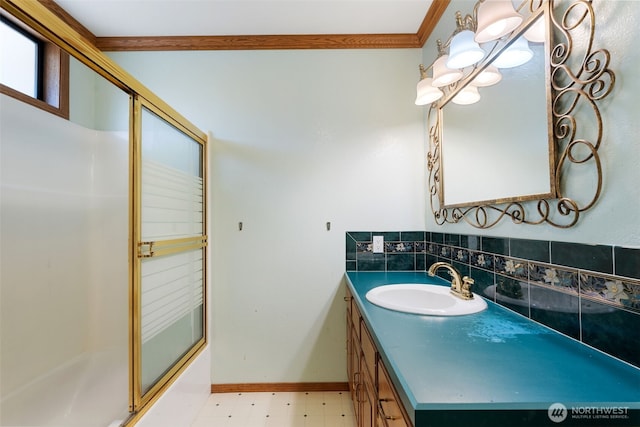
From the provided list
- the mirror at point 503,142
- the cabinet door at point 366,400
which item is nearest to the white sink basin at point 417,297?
the cabinet door at point 366,400

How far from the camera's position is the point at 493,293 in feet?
3.97

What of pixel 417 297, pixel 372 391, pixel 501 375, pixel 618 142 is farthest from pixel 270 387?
→ pixel 618 142

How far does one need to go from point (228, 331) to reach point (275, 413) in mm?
628

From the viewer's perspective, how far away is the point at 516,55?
103 cm

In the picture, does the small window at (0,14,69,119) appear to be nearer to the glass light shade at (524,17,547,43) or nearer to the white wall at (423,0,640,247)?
the glass light shade at (524,17,547,43)

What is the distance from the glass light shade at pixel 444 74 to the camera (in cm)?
138

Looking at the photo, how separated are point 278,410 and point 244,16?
2667 millimetres

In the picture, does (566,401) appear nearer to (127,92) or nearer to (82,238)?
(127,92)

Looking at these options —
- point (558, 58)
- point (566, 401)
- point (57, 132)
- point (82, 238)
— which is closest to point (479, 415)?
point (566, 401)

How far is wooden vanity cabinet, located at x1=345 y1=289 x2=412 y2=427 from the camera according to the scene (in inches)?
29.9

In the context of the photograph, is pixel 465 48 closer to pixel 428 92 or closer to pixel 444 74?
pixel 444 74

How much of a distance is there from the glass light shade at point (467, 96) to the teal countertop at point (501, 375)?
1074 millimetres

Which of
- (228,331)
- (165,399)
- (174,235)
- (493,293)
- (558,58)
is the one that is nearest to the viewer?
(558,58)

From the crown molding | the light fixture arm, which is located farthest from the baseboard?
the crown molding
